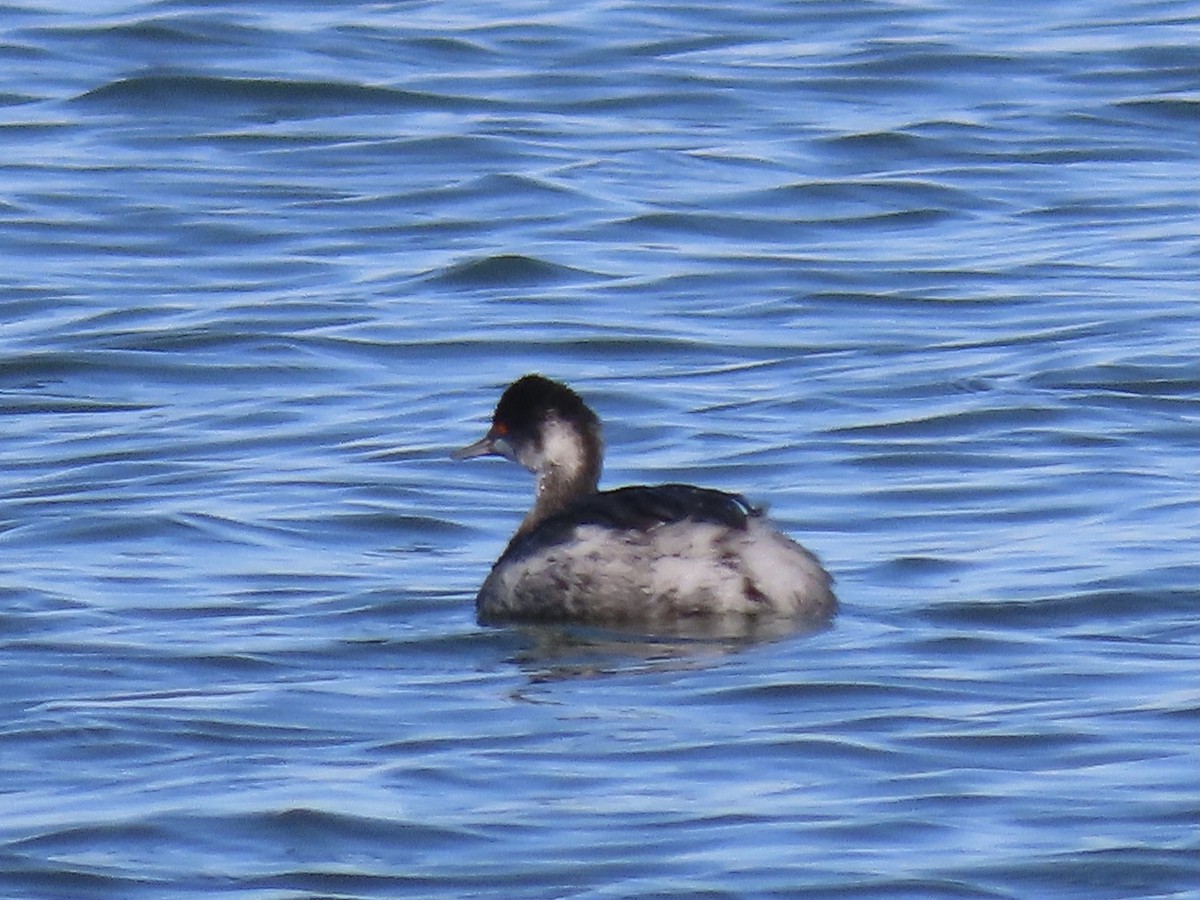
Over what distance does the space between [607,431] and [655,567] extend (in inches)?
109

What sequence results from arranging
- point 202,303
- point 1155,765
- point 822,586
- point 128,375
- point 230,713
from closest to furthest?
point 1155,765
point 230,713
point 822,586
point 128,375
point 202,303

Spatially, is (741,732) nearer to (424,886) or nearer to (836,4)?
(424,886)

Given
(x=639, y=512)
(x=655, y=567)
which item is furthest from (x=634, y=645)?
(x=639, y=512)

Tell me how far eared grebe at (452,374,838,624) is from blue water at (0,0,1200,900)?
5.5 inches

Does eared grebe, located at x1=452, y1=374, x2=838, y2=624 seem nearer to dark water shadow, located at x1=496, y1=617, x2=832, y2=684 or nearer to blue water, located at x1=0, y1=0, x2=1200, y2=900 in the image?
dark water shadow, located at x1=496, y1=617, x2=832, y2=684

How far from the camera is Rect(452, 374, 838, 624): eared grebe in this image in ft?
27.3

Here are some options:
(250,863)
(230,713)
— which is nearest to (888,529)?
(230,713)

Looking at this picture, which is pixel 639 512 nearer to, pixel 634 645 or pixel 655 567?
pixel 655 567

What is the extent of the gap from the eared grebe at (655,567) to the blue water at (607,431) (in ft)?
0.46

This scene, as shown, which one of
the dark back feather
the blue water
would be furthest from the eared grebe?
the blue water

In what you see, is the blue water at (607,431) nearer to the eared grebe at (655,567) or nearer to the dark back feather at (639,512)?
the eared grebe at (655,567)

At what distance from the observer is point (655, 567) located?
8.39m

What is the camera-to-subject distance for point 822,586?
830 centimetres

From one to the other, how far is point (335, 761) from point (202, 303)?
6.55 meters
